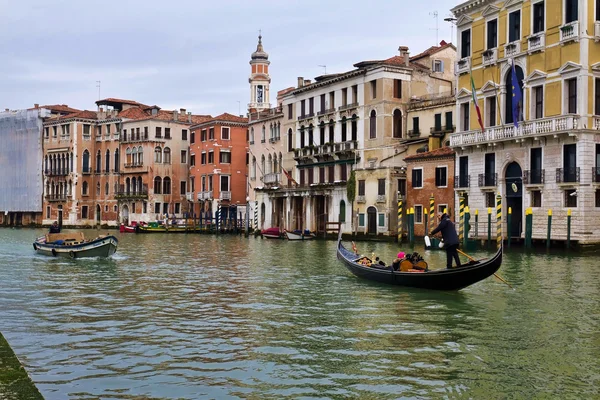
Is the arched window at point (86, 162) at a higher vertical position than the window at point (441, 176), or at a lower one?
higher

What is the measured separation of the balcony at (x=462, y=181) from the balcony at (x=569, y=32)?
24.1ft

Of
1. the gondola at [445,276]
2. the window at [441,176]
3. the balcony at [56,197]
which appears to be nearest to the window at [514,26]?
the window at [441,176]

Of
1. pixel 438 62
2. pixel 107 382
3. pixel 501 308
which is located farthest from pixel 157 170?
pixel 107 382

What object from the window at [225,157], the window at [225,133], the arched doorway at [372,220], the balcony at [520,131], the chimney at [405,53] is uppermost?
the chimney at [405,53]

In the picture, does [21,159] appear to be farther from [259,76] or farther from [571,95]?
[571,95]

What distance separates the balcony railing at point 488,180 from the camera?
3164cm

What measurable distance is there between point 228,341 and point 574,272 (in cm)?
1232

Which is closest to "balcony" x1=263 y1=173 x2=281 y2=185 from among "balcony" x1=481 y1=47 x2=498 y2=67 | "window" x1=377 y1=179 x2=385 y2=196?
"window" x1=377 y1=179 x2=385 y2=196

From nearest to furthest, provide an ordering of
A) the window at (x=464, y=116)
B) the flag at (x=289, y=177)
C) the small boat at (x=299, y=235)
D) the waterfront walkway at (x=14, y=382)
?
1. the waterfront walkway at (x=14, y=382)
2. the window at (x=464, y=116)
3. the small boat at (x=299, y=235)
4. the flag at (x=289, y=177)

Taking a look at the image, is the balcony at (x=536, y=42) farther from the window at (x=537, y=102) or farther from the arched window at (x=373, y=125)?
the arched window at (x=373, y=125)

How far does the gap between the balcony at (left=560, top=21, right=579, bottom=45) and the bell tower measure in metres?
47.4

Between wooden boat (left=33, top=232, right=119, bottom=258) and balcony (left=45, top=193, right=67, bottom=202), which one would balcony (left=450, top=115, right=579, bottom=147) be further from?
balcony (left=45, top=193, right=67, bottom=202)

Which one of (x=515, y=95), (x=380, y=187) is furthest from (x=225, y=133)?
(x=515, y=95)

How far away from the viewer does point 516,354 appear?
29.7 feet
